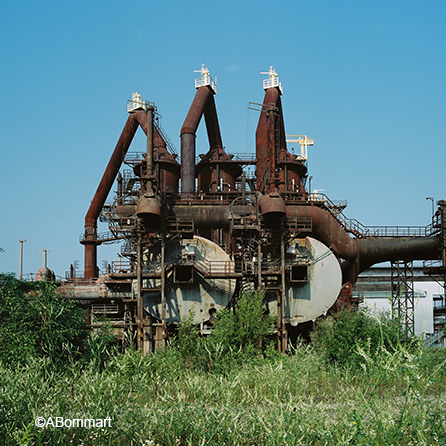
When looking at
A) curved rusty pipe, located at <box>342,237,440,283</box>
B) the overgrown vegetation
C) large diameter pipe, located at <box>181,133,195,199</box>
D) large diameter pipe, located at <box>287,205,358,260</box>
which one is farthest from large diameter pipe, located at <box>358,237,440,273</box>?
the overgrown vegetation

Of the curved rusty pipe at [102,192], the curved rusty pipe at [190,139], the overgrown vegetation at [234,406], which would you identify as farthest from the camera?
the curved rusty pipe at [102,192]

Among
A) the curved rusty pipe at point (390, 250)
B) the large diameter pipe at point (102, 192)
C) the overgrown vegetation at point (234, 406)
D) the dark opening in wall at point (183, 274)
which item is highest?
the large diameter pipe at point (102, 192)

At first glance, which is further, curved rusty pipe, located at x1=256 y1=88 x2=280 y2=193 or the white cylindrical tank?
curved rusty pipe, located at x1=256 y1=88 x2=280 y2=193

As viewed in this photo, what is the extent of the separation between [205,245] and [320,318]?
26.5 feet

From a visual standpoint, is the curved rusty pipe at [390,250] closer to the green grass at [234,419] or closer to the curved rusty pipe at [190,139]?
the curved rusty pipe at [190,139]

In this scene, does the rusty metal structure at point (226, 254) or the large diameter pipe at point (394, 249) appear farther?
the large diameter pipe at point (394, 249)

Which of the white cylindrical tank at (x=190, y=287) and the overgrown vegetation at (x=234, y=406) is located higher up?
the white cylindrical tank at (x=190, y=287)

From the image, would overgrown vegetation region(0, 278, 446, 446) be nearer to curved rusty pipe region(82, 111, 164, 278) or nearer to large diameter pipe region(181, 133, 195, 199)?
large diameter pipe region(181, 133, 195, 199)

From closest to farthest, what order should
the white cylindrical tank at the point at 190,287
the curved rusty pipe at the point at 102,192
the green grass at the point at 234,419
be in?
the green grass at the point at 234,419
the white cylindrical tank at the point at 190,287
the curved rusty pipe at the point at 102,192

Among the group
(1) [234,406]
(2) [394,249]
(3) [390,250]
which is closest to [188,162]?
(3) [390,250]

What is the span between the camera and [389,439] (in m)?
9.76

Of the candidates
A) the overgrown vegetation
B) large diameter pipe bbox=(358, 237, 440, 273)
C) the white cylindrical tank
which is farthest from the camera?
large diameter pipe bbox=(358, 237, 440, 273)

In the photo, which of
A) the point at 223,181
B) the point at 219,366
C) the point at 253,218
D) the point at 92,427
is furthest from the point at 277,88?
the point at 92,427

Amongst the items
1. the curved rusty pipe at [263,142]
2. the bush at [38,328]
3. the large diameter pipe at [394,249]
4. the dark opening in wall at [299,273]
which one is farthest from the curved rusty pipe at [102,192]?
the bush at [38,328]
